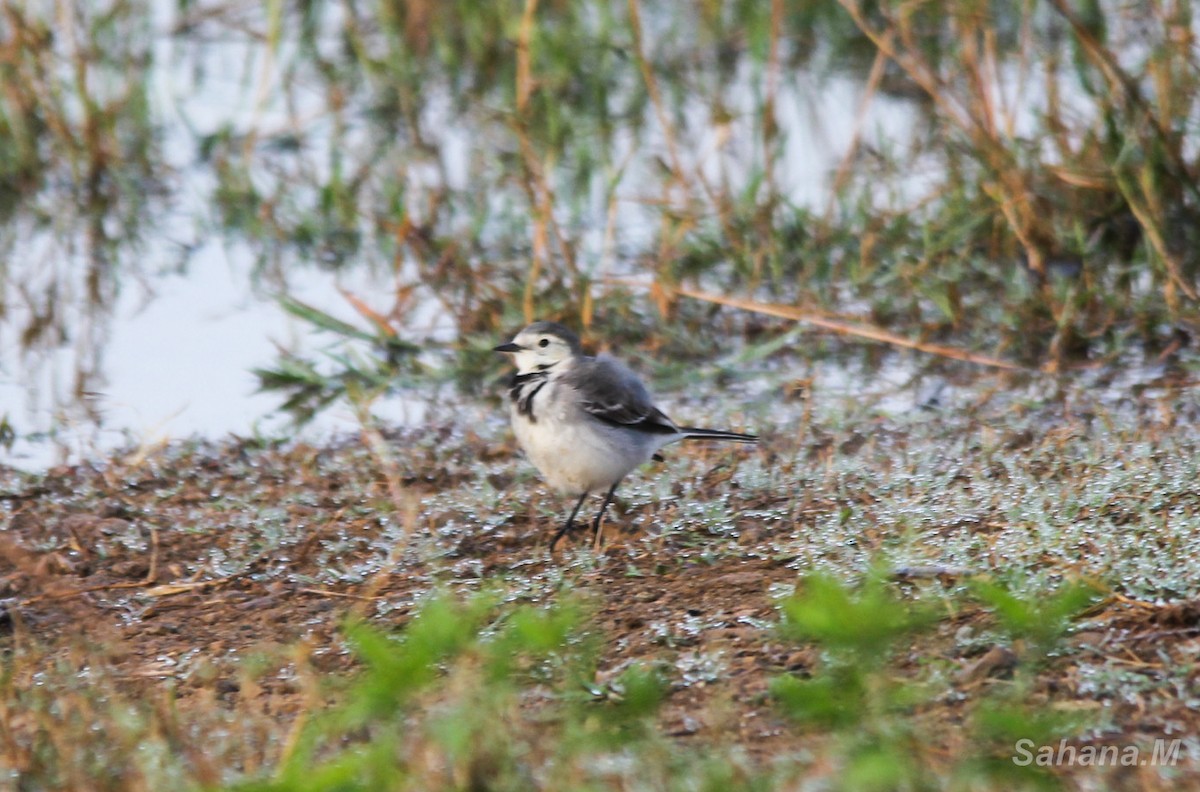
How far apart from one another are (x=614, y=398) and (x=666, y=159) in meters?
4.19

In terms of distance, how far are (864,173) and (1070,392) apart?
2571 millimetres

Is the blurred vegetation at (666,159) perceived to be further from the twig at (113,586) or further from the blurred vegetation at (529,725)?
the blurred vegetation at (529,725)

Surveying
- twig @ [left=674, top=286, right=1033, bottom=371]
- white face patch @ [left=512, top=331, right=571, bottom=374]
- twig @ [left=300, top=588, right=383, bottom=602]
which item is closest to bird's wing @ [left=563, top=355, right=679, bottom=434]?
white face patch @ [left=512, top=331, right=571, bottom=374]

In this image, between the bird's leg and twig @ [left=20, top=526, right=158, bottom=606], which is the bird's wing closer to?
the bird's leg

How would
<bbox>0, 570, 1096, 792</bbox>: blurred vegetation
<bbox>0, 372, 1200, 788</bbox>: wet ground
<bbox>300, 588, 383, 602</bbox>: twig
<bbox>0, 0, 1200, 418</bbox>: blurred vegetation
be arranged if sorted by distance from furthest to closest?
<bbox>0, 0, 1200, 418</bbox>: blurred vegetation < <bbox>300, 588, 383, 602</bbox>: twig < <bbox>0, 372, 1200, 788</bbox>: wet ground < <bbox>0, 570, 1096, 792</bbox>: blurred vegetation

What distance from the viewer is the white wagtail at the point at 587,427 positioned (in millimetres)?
5207

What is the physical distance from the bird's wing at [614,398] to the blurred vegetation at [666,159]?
147 centimetres

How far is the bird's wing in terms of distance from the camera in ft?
17.6

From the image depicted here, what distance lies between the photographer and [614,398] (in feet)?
17.8

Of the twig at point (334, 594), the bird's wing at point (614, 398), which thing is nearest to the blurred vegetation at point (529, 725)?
the twig at point (334, 594)

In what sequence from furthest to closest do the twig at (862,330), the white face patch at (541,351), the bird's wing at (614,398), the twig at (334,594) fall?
1. the twig at (862,330)
2. the white face patch at (541,351)
3. the bird's wing at (614,398)
4. the twig at (334,594)

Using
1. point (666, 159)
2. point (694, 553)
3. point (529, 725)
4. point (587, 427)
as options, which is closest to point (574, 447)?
point (587, 427)

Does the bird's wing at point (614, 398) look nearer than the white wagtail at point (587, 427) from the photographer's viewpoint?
No

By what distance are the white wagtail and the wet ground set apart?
0.18m
